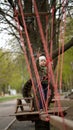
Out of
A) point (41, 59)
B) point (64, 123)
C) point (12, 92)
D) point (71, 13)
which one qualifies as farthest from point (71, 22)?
point (12, 92)

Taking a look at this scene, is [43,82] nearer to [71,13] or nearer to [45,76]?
[45,76]

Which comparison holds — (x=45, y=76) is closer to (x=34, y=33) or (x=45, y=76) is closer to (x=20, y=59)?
(x=34, y=33)

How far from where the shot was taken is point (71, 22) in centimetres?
2419

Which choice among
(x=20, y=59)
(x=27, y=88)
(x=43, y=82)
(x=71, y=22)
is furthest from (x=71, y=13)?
(x=20, y=59)

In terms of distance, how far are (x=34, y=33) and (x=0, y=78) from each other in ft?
203

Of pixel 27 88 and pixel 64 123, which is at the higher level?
pixel 64 123

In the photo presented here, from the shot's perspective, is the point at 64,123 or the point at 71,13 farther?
the point at 71,13

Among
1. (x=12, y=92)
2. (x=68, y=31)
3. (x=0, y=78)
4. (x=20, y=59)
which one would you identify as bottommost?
(x=12, y=92)

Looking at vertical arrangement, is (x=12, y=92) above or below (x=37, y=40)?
below

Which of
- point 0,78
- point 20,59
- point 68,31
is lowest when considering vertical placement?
point 0,78

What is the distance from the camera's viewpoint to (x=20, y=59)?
3572cm

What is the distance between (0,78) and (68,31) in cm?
5142

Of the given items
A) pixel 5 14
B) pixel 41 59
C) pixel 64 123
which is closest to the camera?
pixel 64 123

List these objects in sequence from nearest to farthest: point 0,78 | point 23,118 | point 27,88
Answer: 1. point 23,118
2. point 27,88
3. point 0,78
